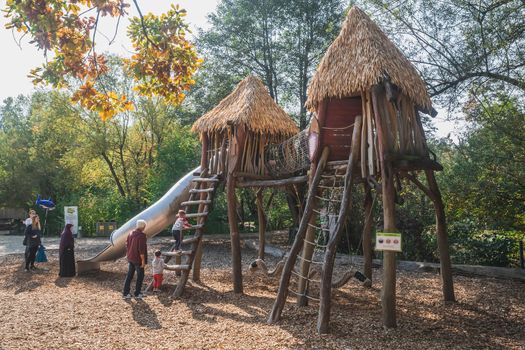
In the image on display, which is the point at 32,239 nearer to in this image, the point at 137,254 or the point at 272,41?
the point at 137,254

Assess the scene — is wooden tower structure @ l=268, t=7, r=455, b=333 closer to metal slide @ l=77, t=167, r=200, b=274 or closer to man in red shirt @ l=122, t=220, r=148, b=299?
man in red shirt @ l=122, t=220, r=148, b=299

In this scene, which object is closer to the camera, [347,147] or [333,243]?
[333,243]

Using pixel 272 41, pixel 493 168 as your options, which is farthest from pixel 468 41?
pixel 272 41

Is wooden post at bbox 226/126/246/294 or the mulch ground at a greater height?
wooden post at bbox 226/126/246/294

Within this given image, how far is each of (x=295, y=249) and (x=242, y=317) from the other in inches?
58.7

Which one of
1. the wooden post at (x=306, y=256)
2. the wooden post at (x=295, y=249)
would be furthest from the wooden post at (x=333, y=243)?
the wooden post at (x=306, y=256)

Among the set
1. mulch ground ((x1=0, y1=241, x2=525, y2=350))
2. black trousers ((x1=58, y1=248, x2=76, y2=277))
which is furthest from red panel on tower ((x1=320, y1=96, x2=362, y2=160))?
black trousers ((x1=58, y1=248, x2=76, y2=277))

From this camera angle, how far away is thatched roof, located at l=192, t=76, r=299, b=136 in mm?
10633

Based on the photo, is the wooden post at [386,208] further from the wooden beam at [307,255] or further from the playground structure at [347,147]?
the wooden beam at [307,255]

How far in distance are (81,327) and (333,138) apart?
17.2ft

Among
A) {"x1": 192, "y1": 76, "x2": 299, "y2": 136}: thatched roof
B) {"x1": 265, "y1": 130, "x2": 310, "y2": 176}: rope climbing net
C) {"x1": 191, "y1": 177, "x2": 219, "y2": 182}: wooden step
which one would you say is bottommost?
{"x1": 191, "y1": 177, "x2": 219, "y2": 182}: wooden step

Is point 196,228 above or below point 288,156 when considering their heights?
below

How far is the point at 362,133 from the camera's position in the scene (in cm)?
774

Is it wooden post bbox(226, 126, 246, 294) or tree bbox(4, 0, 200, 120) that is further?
wooden post bbox(226, 126, 246, 294)
